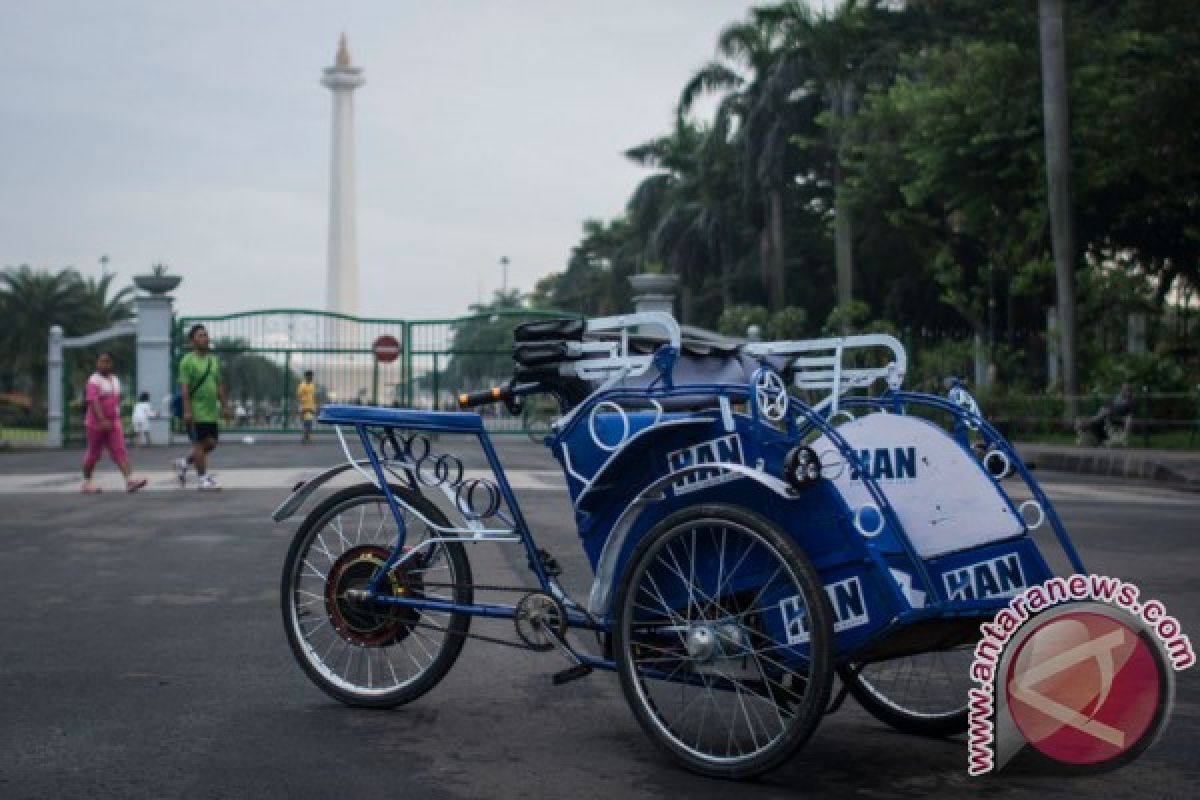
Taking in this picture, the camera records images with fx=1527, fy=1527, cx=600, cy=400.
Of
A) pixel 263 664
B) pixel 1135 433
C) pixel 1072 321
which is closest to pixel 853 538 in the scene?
pixel 263 664

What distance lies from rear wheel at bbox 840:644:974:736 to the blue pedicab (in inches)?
0.4

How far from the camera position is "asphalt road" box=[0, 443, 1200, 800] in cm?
421

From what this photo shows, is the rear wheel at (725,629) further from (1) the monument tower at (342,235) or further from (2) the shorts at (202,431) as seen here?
(1) the monument tower at (342,235)

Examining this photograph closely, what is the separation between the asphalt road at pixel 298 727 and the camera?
13.8 feet

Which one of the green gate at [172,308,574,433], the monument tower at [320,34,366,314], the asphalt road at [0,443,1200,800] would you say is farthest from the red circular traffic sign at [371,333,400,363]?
the monument tower at [320,34,366,314]

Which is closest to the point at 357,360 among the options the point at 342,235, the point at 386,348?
the point at 386,348

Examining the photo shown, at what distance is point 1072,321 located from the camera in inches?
1104

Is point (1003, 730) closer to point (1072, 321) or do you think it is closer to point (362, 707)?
point (362, 707)

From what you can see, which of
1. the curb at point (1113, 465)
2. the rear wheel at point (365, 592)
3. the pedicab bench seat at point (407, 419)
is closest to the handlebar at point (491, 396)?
the pedicab bench seat at point (407, 419)

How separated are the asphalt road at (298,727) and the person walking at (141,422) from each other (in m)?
22.7

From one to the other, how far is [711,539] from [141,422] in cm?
2832

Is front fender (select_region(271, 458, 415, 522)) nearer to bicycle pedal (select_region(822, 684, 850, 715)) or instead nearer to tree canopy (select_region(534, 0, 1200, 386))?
bicycle pedal (select_region(822, 684, 850, 715))

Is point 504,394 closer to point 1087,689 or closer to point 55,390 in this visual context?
point 1087,689

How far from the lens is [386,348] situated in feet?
115
